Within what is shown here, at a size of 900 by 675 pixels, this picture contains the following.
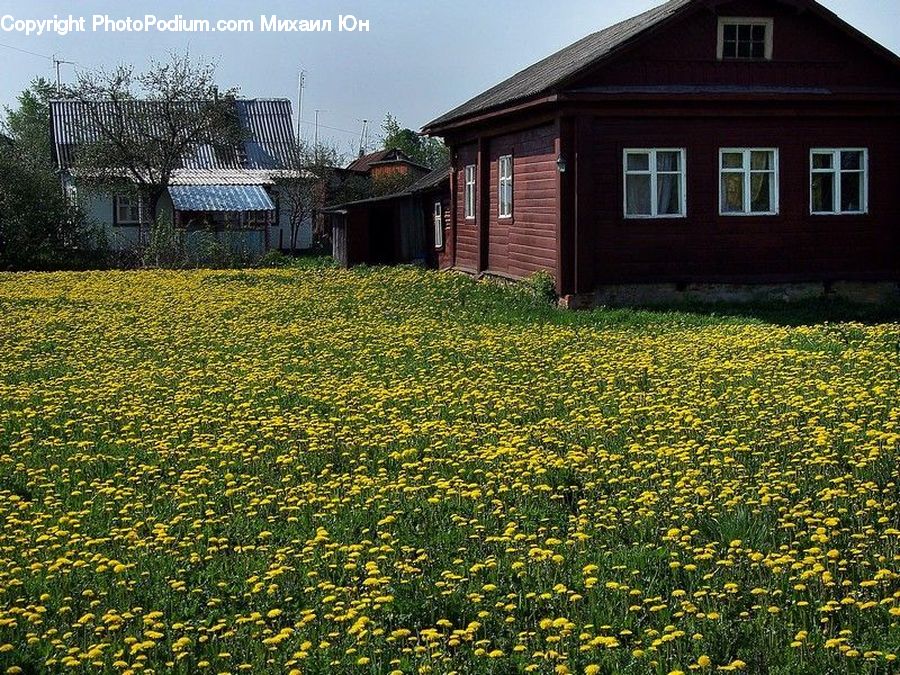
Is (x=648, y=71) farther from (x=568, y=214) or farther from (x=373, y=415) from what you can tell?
(x=373, y=415)

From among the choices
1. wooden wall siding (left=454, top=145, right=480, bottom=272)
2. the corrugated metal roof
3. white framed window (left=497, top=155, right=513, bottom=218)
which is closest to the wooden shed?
wooden wall siding (left=454, top=145, right=480, bottom=272)

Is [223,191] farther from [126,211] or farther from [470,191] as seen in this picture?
[470,191]

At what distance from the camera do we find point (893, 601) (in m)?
6.40

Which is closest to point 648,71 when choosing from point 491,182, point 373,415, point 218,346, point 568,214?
point 568,214

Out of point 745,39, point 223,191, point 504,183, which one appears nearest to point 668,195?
point 745,39

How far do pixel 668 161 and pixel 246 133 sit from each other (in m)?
39.0

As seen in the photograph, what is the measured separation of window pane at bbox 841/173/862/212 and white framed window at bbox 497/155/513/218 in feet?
21.8

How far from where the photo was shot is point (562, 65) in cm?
2511

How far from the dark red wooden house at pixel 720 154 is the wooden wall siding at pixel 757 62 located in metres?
0.03

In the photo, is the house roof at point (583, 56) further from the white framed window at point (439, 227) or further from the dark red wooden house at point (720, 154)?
the white framed window at point (439, 227)

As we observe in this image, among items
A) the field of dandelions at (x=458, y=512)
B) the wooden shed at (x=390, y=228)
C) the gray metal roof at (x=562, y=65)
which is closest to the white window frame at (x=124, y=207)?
the wooden shed at (x=390, y=228)

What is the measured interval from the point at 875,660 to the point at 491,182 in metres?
23.7

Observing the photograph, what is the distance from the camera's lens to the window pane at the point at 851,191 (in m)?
24.0

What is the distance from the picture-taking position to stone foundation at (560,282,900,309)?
22.8m
